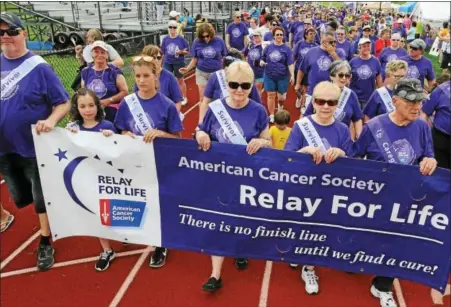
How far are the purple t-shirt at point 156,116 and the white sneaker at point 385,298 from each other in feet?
7.67

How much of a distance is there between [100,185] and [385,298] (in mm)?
2723

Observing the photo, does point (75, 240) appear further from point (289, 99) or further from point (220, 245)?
point (289, 99)

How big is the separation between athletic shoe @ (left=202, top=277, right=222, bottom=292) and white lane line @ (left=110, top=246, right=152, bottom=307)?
75cm

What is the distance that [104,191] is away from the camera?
3.54 meters

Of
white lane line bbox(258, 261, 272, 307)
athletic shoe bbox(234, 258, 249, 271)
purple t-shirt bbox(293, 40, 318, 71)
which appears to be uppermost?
purple t-shirt bbox(293, 40, 318, 71)

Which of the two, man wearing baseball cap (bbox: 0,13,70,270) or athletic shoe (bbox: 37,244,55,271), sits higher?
man wearing baseball cap (bbox: 0,13,70,270)

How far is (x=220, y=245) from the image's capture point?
3.52m

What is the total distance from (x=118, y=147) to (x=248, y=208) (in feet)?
3.97

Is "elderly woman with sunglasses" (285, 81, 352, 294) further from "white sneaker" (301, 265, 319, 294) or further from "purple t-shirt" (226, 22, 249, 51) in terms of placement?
"purple t-shirt" (226, 22, 249, 51)

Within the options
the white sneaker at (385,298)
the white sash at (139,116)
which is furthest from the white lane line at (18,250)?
the white sneaker at (385,298)

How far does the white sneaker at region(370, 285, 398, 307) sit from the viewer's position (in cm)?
351

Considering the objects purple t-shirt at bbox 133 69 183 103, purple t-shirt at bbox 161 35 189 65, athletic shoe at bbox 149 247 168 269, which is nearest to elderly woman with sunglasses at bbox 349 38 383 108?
purple t-shirt at bbox 133 69 183 103

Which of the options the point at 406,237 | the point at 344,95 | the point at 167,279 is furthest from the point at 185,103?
the point at 406,237

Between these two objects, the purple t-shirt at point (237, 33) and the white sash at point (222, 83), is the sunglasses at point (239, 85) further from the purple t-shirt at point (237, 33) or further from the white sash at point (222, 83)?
the purple t-shirt at point (237, 33)
